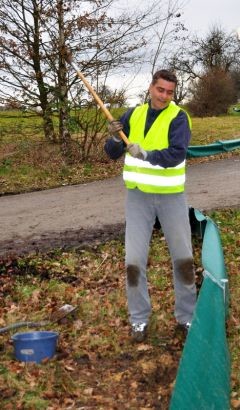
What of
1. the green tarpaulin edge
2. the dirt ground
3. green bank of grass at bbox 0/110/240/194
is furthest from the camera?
the green tarpaulin edge

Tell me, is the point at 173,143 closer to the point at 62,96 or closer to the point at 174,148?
the point at 174,148

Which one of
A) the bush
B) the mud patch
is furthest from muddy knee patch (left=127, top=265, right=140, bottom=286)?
the bush

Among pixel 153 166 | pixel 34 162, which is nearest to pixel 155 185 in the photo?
pixel 153 166

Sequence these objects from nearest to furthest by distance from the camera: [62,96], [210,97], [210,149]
Answer: [62,96] → [210,149] → [210,97]

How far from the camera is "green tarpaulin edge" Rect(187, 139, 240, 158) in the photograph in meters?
15.2

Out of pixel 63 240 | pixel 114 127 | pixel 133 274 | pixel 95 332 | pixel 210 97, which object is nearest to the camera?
pixel 114 127

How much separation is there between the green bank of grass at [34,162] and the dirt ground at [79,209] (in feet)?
2.67

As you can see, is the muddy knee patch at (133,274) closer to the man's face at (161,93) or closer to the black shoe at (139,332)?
the black shoe at (139,332)

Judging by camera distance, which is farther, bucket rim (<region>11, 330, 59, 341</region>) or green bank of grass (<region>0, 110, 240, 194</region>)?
green bank of grass (<region>0, 110, 240, 194</region>)

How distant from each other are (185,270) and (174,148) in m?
1.04

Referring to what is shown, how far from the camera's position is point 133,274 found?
15.6 ft

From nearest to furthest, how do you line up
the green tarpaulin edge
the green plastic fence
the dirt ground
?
the green plastic fence
the dirt ground
the green tarpaulin edge

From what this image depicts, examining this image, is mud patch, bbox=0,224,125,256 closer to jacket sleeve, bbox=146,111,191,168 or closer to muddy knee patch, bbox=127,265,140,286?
muddy knee patch, bbox=127,265,140,286

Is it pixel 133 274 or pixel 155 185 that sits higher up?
pixel 155 185
